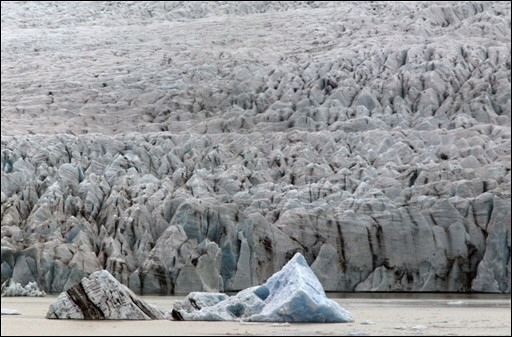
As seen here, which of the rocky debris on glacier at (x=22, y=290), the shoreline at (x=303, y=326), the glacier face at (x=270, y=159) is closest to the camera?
the shoreline at (x=303, y=326)

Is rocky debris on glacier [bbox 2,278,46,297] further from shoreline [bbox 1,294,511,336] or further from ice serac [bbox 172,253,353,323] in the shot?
ice serac [bbox 172,253,353,323]

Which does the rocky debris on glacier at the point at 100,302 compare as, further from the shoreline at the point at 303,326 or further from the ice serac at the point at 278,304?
the ice serac at the point at 278,304

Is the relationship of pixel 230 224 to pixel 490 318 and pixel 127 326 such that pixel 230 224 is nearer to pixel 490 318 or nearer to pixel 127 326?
pixel 490 318

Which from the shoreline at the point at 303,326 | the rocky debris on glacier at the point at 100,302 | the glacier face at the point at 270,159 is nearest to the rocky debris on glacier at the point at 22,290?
the glacier face at the point at 270,159

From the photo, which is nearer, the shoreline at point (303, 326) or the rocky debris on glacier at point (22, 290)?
the shoreline at point (303, 326)

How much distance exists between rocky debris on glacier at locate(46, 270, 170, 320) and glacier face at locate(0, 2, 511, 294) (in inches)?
355

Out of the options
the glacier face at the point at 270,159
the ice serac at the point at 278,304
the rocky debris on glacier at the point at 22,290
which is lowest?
the rocky debris on glacier at the point at 22,290

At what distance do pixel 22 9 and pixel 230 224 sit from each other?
105 ft

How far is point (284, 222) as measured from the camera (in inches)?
838

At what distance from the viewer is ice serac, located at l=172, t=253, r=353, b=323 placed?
10.0 m

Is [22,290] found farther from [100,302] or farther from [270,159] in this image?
[270,159]

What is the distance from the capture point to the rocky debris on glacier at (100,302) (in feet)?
32.9

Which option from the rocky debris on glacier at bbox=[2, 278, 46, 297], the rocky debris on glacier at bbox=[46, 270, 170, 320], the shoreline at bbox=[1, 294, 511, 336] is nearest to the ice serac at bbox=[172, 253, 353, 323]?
the shoreline at bbox=[1, 294, 511, 336]

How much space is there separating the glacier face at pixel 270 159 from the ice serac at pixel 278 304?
27.8ft
